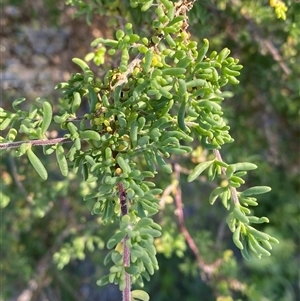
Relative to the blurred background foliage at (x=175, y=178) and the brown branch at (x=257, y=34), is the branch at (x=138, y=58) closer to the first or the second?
the blurred background foliage at (x=175, y=178)

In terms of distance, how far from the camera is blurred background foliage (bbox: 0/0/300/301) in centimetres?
125

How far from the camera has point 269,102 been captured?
61.1 inches

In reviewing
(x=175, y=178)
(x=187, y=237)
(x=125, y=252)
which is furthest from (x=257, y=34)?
(x=125, y=252)

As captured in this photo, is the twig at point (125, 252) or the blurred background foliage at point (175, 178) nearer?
the twig at point (125, 252)

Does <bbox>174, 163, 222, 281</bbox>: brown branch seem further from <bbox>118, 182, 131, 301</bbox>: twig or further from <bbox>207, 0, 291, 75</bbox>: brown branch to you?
<bbox>118, 182, 131, 301</bbox>: twig

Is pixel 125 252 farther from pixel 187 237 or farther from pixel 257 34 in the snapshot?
pixel 257 34

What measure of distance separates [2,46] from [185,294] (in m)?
1.37

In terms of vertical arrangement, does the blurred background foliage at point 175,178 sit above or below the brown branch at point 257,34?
below

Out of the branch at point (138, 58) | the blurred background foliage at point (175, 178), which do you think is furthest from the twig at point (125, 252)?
the blurred background foliage at point (175, 178)

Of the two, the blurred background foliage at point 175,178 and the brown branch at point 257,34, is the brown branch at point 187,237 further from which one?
the brown branch at point 257,34

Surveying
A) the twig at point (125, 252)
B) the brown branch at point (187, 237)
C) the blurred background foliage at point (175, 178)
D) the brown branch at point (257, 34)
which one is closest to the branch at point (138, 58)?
the twig at point (125, 252)

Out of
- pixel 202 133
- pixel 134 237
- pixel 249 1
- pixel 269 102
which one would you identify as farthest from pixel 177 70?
pixel 269 102

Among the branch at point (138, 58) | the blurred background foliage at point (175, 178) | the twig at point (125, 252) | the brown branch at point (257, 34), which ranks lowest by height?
the blurred background foliage at point (175, 178)

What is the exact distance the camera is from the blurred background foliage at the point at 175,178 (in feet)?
4.11
